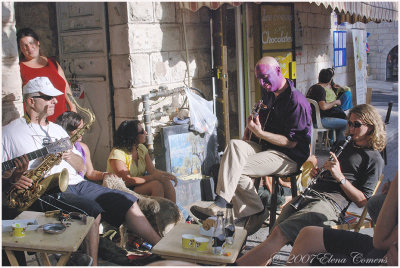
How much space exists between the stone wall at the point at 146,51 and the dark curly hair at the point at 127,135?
1002 millimetres

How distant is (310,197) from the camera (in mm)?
3758

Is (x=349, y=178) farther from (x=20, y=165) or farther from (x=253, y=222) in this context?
(x=20, y=165)

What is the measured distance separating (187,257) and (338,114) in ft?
18.1

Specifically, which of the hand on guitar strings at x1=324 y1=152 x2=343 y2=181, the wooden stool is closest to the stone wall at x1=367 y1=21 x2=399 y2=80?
the wooden stool

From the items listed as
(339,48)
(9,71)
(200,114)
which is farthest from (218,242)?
(339,48)

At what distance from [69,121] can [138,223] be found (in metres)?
1.19

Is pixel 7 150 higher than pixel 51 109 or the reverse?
the reverse

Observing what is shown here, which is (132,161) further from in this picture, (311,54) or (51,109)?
(311,54)

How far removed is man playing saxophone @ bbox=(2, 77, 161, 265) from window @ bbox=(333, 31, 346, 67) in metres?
7.69

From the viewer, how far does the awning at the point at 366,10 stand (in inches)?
258

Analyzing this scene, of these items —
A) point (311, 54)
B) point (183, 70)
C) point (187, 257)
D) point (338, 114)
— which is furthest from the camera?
point (311, 54)

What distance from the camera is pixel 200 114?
6027mm

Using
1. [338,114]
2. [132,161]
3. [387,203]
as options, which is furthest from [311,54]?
[387,203]

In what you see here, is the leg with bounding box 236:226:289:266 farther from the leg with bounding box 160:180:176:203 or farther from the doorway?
the doorway
